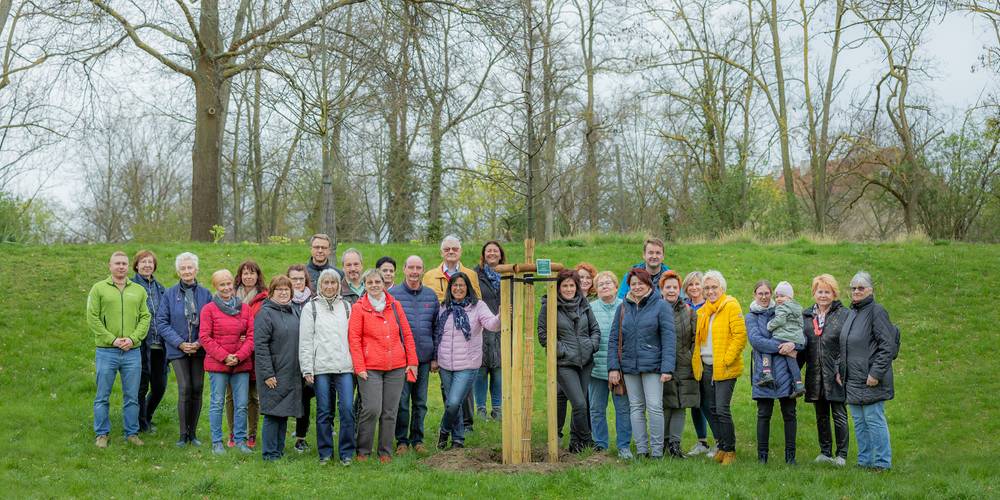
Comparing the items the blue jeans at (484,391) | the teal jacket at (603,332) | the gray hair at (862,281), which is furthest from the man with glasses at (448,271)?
the gray hair at (862,281)

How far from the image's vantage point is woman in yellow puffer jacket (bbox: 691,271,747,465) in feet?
24.8

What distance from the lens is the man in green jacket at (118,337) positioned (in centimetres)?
801

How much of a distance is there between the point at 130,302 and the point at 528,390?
4027 mm

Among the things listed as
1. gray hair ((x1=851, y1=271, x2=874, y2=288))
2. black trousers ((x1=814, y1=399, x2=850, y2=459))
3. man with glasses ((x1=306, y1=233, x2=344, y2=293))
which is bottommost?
black trousers ((x1=814, y1=399, x2=850, y2=459))

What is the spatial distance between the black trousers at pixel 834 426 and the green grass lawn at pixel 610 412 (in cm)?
29

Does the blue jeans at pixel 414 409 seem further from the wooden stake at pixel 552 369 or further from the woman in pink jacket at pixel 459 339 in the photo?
the wooden stake at pixel 552 369

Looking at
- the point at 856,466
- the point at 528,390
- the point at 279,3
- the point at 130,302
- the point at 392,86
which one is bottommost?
the point at 856,466

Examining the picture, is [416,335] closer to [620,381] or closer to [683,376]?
[620,381]

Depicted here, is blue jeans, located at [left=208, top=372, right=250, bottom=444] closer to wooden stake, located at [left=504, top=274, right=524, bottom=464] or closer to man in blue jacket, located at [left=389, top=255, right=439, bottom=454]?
man in blue jacket, located at [left=389, top=255, right=439, bottom=454]

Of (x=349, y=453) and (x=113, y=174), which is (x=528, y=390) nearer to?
(x=349, y=453)

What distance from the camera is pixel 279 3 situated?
12391 mm

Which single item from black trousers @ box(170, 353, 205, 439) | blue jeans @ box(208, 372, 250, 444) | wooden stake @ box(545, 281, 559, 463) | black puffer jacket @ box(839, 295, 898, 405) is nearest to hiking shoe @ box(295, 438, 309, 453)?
blue jeans @ box(208, 372, 250, 444)

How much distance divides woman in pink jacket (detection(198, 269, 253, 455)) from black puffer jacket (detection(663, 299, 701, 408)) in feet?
13.2

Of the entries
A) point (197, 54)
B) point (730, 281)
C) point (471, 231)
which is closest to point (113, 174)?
point (471, 231)
